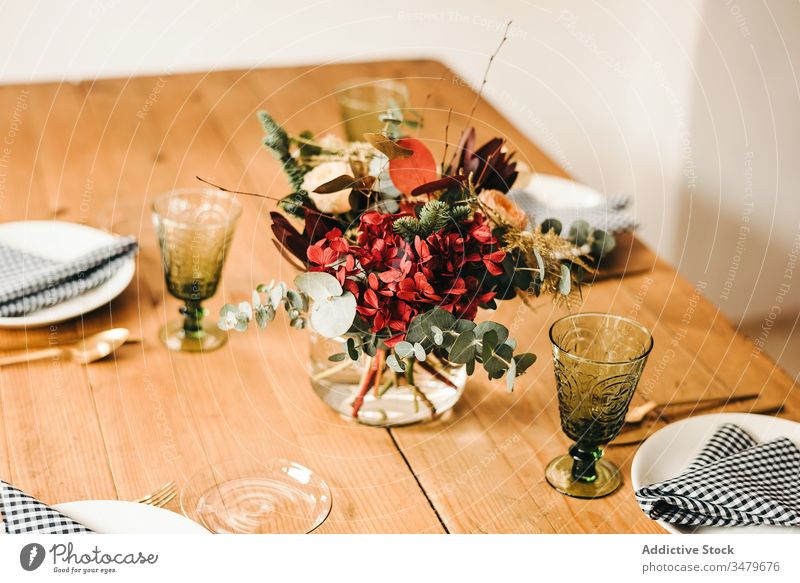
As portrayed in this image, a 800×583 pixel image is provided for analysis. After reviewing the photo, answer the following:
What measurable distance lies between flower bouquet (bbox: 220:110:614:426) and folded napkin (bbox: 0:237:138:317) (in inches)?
9.9

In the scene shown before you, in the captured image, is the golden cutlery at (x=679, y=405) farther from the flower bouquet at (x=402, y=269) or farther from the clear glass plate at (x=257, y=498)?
the clear glass plate at (x=257, y=498)

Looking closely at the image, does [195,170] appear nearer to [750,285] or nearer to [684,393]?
[684,393]

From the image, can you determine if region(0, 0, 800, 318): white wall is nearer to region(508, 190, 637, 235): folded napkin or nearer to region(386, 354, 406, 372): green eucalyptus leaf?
region(508, 190, 637, 235): folded napkin

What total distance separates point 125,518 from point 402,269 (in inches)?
10.6

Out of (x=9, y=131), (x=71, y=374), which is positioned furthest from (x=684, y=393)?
(x=9, y=131)

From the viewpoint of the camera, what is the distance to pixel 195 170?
1195 mm

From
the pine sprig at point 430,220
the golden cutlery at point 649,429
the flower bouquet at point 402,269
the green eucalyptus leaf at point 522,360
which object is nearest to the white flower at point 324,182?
the flower bouquet at point 402,269

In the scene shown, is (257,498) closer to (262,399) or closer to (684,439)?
(262,399)

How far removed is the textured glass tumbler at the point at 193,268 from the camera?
862 millimetres

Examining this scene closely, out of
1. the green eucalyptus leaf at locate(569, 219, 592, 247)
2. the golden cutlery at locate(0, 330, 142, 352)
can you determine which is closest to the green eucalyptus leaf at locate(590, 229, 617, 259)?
the green eucalyptus leaf at locate(569, 219, 592, 247)

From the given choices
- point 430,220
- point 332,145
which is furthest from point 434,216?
point 332,145

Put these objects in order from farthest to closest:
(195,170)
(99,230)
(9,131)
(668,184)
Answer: (668,184) → (9,131) → (195,170) → (99,230)

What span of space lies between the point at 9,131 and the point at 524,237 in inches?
35.9

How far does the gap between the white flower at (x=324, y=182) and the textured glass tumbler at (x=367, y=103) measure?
37 cm
